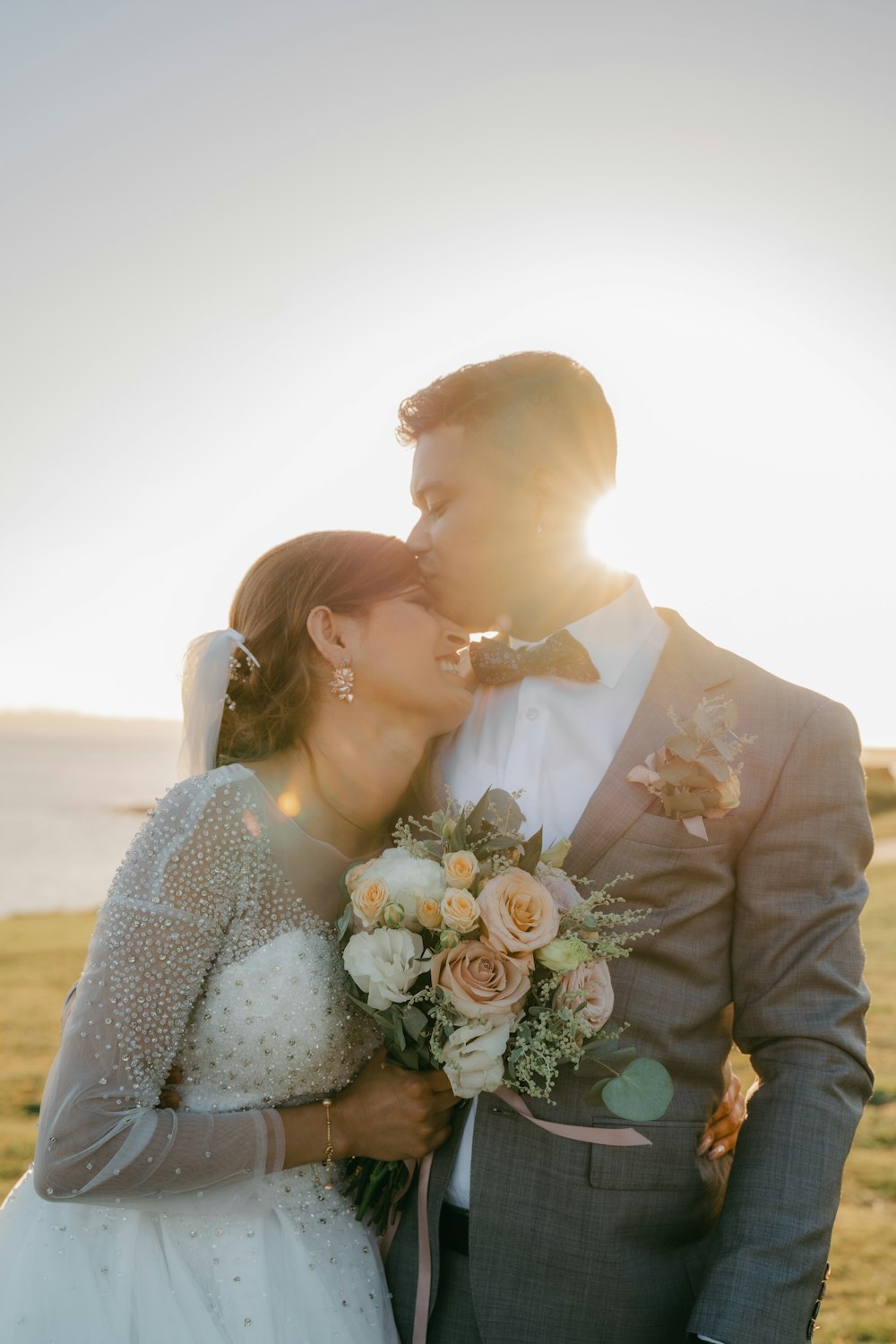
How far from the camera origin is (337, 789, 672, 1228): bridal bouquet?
7.34 feet

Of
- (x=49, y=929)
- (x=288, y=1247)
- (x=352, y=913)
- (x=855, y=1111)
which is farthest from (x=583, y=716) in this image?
(x=49, y=929)

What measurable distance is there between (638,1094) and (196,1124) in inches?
42.7

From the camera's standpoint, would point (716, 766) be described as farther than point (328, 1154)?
No

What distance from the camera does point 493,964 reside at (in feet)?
7.36

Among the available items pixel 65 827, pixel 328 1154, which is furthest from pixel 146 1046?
pixel 65 827

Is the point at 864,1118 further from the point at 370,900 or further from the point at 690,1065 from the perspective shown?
the point at 370,900

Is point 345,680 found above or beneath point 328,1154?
above

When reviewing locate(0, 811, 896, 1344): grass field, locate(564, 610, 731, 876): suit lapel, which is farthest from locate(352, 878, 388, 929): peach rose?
locate(0, 811, 896, 1344): grass field

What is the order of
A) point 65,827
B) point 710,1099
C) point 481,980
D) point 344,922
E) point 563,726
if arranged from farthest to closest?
point 65,827
point 563,726
point 710,1099
point 344,922
point 481,980

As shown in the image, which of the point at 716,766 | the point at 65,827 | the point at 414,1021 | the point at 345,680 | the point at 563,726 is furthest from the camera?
the point at 65,827

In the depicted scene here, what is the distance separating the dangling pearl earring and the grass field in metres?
3.70

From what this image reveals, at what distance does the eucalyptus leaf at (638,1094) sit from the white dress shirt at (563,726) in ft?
2.15

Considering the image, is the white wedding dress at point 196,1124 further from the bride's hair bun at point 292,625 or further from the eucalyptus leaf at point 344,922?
the bride's hair bun at point 292,625

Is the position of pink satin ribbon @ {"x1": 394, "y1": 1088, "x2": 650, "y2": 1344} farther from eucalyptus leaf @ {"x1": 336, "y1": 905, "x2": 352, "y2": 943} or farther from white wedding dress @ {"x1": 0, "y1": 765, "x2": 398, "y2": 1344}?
eucalyptus leaf @ {"x1": 336, "y1": 905, "x2": 352, "y2": 943}
